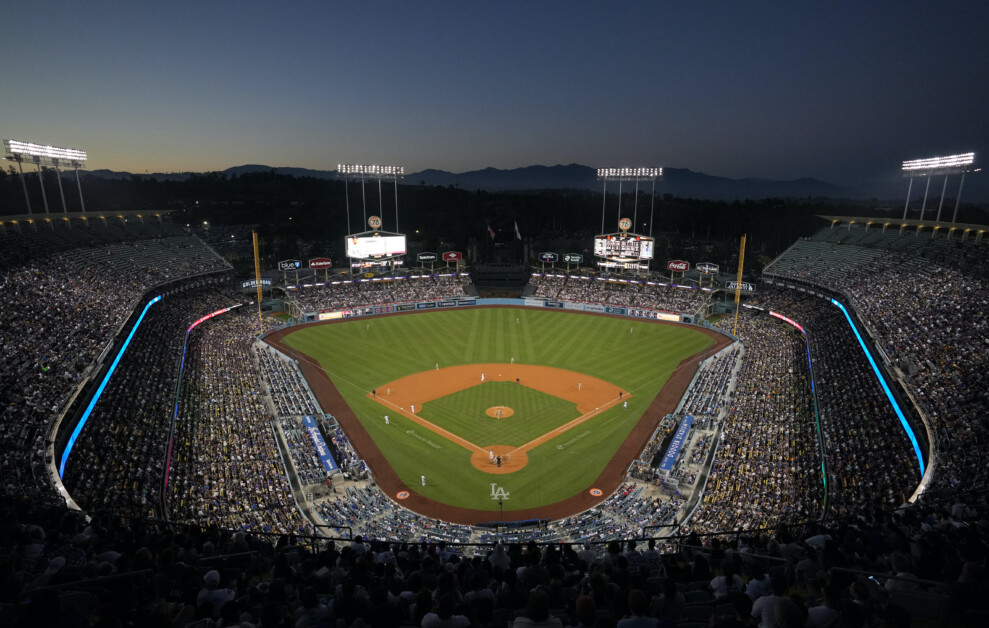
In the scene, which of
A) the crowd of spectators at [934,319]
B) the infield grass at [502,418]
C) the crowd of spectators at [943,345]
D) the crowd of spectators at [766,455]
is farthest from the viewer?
the infield grass at [502,418]

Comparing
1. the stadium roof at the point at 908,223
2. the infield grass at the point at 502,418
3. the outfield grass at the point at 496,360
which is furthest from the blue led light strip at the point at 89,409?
the stadium roof at the point at 908,223

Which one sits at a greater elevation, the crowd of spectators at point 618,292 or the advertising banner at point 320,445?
the crowd of spectators at point 618,292

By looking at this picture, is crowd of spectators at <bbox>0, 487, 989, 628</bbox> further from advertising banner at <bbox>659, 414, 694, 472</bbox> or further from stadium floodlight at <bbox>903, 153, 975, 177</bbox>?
stadium floodlight at <bbox>903, 153, 975, 177</bbox>

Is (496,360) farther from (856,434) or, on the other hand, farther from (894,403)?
(894,403)

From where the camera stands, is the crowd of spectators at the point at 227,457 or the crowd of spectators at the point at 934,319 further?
the crowd of spectators at the point at 227,457

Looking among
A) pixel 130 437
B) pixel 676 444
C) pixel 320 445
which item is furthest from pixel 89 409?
pixel 676 444

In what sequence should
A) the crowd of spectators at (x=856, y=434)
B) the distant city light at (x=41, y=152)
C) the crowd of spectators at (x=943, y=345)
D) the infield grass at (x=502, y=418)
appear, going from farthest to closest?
the distant city light at (x=41, y=152), the infield grass at (x=502, y=418), the crowd of spectators at (x=856, y=434), the crowd of spectators at (x=943, y=345)

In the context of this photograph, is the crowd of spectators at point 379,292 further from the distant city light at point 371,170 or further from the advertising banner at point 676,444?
the advertising banner at point 676,444
